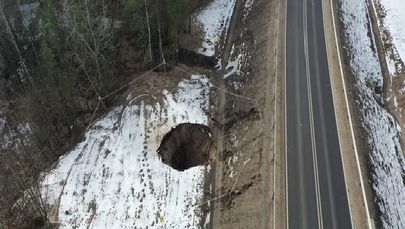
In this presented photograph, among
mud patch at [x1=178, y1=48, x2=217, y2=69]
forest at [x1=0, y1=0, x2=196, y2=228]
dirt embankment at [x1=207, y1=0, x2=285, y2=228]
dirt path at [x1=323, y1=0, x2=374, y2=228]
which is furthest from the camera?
mud patch at [x1=178, y1=48, x2=217, y2=69]

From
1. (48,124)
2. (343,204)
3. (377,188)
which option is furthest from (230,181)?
(48,124)

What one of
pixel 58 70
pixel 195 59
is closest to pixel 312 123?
pixel 195 59

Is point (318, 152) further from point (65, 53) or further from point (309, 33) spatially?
point (65, 53)

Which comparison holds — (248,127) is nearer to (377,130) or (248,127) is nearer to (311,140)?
(311,140)

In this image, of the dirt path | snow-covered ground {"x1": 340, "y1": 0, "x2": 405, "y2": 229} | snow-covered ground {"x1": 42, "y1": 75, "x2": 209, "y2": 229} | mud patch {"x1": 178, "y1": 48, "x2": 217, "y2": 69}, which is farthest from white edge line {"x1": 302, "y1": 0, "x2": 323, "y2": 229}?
mud patch {"x1": 178, "y1": 48, "x2": 217, "y2": 69}

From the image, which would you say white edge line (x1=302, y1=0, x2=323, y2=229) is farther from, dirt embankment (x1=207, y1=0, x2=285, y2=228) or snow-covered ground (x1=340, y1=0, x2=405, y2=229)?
snow-covered ground (x1=340, y1=0, x2=405, y2=229)

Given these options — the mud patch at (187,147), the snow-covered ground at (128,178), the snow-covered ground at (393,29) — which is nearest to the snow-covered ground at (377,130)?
the snow-covered ground at (393,29)
